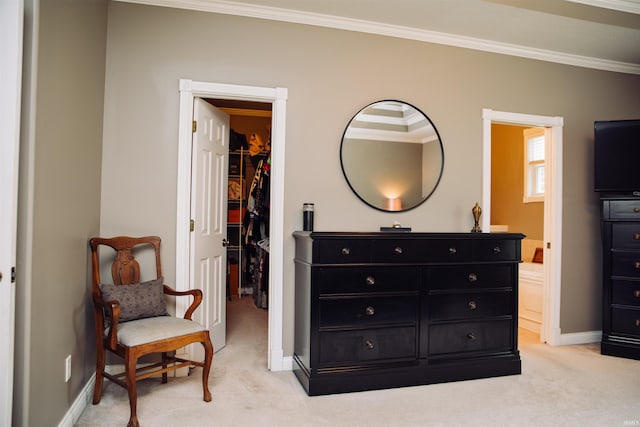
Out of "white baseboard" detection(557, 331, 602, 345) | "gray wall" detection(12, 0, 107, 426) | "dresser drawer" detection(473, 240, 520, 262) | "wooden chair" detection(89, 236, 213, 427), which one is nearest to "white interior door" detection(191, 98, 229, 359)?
"wooden chair" detection(89, 236, 213, 427)

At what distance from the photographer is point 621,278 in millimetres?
3555

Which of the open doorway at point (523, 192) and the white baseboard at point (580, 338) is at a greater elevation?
the open doorway at point (523, 192)

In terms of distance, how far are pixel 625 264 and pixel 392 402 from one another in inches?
99.5

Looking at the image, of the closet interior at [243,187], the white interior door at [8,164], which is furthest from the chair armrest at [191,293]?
the closet interior at [243,187]

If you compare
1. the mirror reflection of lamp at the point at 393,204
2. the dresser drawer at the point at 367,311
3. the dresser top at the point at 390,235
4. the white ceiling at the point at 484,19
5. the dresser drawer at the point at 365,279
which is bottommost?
the dresser drawer at the point at 367,311

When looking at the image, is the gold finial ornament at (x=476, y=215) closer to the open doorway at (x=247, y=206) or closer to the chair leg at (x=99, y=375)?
the open doorway at (x=247, y=206)

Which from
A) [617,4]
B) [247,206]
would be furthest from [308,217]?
[247,206]

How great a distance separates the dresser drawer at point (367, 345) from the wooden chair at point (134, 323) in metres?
0.76

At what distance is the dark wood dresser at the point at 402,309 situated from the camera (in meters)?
2.67

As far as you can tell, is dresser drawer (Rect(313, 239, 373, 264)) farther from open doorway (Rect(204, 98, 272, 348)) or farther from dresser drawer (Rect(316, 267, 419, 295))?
open doorway (Rect(204, 98, 272, 348))

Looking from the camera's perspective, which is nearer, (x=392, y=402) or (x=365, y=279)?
(x=392, y=402)

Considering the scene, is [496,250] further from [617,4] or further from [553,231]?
[617,4]

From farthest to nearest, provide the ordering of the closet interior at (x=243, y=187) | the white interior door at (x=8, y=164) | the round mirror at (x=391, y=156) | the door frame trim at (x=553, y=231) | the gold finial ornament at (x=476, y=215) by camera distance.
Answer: the closet interior at (x=243, y=187) → the door frame trim at (x=553, y=231) → the gold finial ornament at (x=476, y=215) → the round mirror at (x=391, y=156) → the white interior door at (x=8, y=164)

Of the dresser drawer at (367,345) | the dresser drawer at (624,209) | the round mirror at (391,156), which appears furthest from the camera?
the dresser drawer at (624,209)
